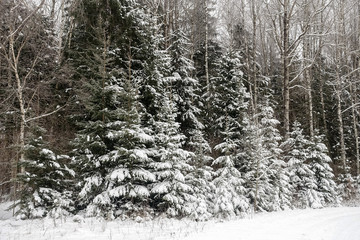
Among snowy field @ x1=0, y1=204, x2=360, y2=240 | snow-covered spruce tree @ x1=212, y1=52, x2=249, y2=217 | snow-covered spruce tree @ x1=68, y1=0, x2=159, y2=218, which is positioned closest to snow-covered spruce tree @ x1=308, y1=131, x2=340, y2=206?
snow-covered spruce tree @ x1=212, y1=52, x2=249, y2=217

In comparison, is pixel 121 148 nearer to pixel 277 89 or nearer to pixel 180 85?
pixel 180 85

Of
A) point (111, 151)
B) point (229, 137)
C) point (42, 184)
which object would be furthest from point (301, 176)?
point (42, 184)

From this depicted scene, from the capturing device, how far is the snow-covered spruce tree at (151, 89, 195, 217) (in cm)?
916

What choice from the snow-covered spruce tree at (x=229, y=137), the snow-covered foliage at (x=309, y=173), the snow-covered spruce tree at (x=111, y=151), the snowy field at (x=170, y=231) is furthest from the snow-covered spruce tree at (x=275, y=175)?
the snow-covered spruce tree at (x=111, y=151)

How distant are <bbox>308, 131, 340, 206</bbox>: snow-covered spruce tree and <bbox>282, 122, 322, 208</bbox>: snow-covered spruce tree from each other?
0.91ft

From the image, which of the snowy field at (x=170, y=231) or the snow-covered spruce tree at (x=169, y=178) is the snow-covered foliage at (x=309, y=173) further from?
the snow-covered spruce tree at (x=169, y=178)

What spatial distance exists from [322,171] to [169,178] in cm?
1059

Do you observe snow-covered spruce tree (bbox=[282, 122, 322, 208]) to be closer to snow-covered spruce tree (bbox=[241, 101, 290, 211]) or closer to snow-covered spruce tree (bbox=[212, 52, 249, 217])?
snow-covered spruce tree (bbox=[241, 101, 290, 211])

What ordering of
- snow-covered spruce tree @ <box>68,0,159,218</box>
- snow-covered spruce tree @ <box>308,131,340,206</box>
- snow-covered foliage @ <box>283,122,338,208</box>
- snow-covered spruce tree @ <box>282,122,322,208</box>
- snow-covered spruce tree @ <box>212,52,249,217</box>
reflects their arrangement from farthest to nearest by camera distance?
1. snow-covered spruce tree @ <box>308,131,340,206</box>
2. snow-covered foliage @ <box>283,122,338,208</box>
3. snow-covered spruce tree @ <box>282,122,322,208</box>
4. snow-covered spruce tree @ <box>212,52,249,217</box>
5. snow-covered spruce tree @ <box>68,0,159,218</box>

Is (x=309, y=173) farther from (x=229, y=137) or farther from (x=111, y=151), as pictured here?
(x=111, y=151)

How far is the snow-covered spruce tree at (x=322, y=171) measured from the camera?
1450cm

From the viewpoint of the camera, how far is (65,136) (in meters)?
12.9

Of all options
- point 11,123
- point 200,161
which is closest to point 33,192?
point 11,123

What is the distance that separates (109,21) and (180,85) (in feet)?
18.1
